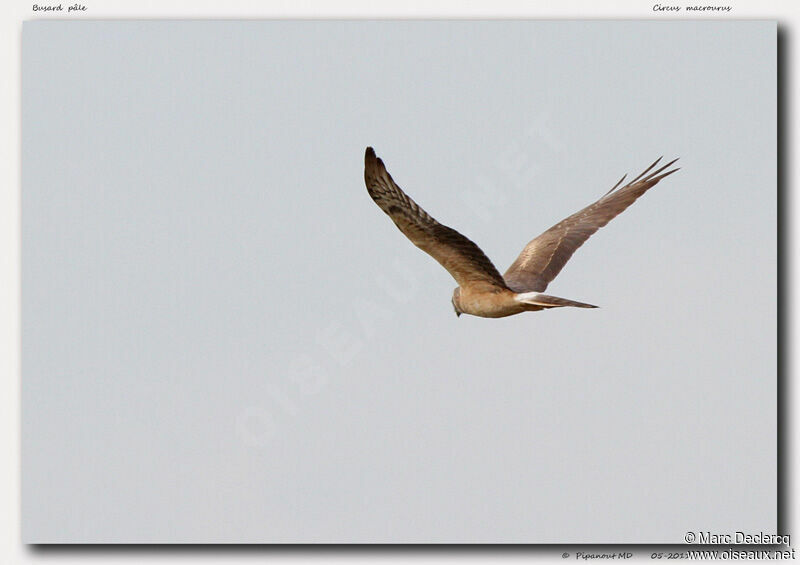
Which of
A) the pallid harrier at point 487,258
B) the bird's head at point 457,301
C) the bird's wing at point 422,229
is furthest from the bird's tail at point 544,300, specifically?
the bird's head at point 457,301

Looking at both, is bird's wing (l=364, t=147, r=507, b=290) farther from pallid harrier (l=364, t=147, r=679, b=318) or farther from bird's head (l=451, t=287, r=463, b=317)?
bird's head (l=451, t=287, r=463, b=317)

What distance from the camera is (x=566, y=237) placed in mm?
11734

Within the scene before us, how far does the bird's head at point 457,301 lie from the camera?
33.7 ft

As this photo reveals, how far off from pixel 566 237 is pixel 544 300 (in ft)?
7.34

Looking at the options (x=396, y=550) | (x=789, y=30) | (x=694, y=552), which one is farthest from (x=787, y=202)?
(x=396, y=550)

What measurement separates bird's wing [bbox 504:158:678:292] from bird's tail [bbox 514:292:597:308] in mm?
832

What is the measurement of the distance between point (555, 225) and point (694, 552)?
3586 mm

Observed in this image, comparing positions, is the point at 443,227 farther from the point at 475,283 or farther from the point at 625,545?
the point at 625,545

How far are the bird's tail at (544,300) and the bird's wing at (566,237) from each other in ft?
2.73

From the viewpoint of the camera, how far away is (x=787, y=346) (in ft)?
33.9

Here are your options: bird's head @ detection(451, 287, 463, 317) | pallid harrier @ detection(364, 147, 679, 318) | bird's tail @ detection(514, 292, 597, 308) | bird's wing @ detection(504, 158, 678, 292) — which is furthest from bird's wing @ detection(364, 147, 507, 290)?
bird's wing @ detection(504, 158, 678, 292)

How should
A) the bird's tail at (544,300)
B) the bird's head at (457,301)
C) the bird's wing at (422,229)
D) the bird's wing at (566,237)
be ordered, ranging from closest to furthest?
the bird's wing at (422,229) < the bird's tail at (544,300) < the bird's head at (457,301) < the bird's wing at (566,237)

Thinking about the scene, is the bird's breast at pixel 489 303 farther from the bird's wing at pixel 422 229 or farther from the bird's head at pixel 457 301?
the bird's wing at pixel 422 229

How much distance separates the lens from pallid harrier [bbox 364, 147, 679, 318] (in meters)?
8.81
